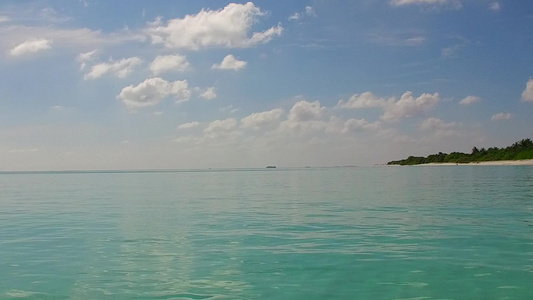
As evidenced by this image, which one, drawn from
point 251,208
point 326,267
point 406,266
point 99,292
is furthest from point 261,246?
point 251,208

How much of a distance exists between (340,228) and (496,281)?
1162cm

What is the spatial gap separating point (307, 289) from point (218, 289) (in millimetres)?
2422

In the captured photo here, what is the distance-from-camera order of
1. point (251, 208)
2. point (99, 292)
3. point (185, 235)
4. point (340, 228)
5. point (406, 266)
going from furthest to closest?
point (251, 208) → point (340, 228) → point (185, 235) → point (406, 266) → point (99, 292)

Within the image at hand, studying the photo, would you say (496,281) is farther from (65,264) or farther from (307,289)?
(65,264)

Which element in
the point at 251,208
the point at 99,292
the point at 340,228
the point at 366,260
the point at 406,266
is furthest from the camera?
the point at 251,208

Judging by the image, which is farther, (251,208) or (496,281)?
(251,208)

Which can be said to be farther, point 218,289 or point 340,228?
point 340,228

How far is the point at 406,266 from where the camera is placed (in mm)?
15820

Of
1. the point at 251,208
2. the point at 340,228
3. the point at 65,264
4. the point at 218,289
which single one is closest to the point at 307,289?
the point at 218,289

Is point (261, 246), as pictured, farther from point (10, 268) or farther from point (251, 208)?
point (251, 208)

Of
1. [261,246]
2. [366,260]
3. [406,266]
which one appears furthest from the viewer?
[261,246]

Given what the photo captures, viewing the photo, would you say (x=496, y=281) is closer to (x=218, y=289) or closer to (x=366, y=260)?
(x=366, y=260)

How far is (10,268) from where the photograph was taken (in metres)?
16.5

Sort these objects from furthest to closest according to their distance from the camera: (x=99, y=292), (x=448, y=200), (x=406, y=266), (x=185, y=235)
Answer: (x=448, y=200) → (x=185, y=235) → (x=406, y=266) → (x=99, y=292)
